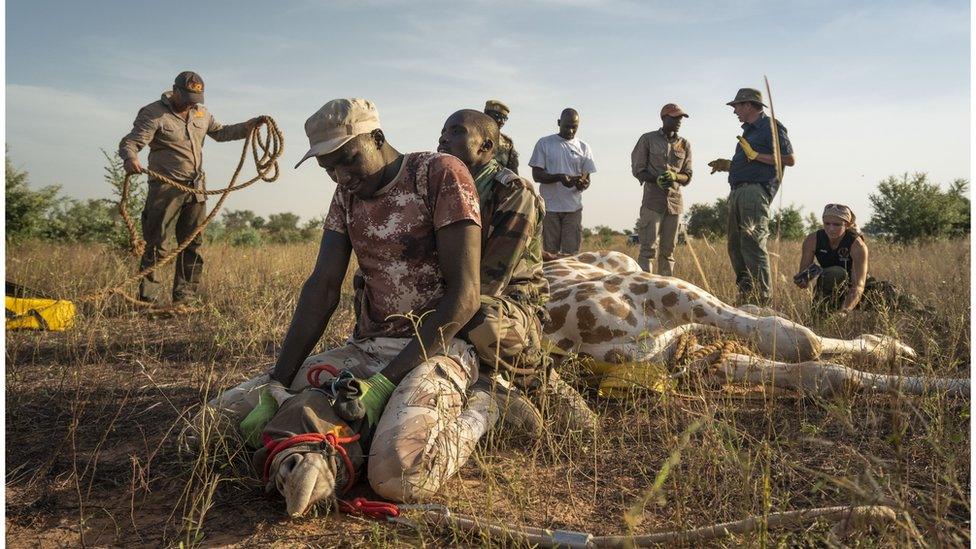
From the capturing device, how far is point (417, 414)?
2570 mm

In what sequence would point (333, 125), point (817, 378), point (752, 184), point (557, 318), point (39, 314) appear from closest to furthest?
1. point (333, 125)
2. point (817, 378)
3. point (557, 318)
4. point (39, 314)
5. point (752, 184)

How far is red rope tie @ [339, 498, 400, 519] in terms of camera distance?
7.71ft

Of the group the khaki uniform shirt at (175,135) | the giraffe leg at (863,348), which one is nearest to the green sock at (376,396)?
the giraffe leg at (863,348)

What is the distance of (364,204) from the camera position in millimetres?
3090

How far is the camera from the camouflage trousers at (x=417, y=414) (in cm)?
244

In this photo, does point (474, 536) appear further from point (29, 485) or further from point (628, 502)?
point (29, 485)

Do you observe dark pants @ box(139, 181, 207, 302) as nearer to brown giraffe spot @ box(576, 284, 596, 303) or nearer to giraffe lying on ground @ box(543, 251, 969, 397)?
giraffe lying on ground @ box(543, 251, 969, 397)

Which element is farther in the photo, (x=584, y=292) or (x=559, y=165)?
(x=559, y=165)

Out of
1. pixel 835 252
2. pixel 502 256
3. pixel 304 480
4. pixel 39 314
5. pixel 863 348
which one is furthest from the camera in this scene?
pixel 835 252

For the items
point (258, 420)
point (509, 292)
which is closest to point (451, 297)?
point (509, 292)

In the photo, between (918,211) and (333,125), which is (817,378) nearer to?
(333,125)

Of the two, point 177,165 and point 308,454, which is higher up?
point 177,165

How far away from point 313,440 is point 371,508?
0.27 m

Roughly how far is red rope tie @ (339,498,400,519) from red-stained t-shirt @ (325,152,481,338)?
84 cm
